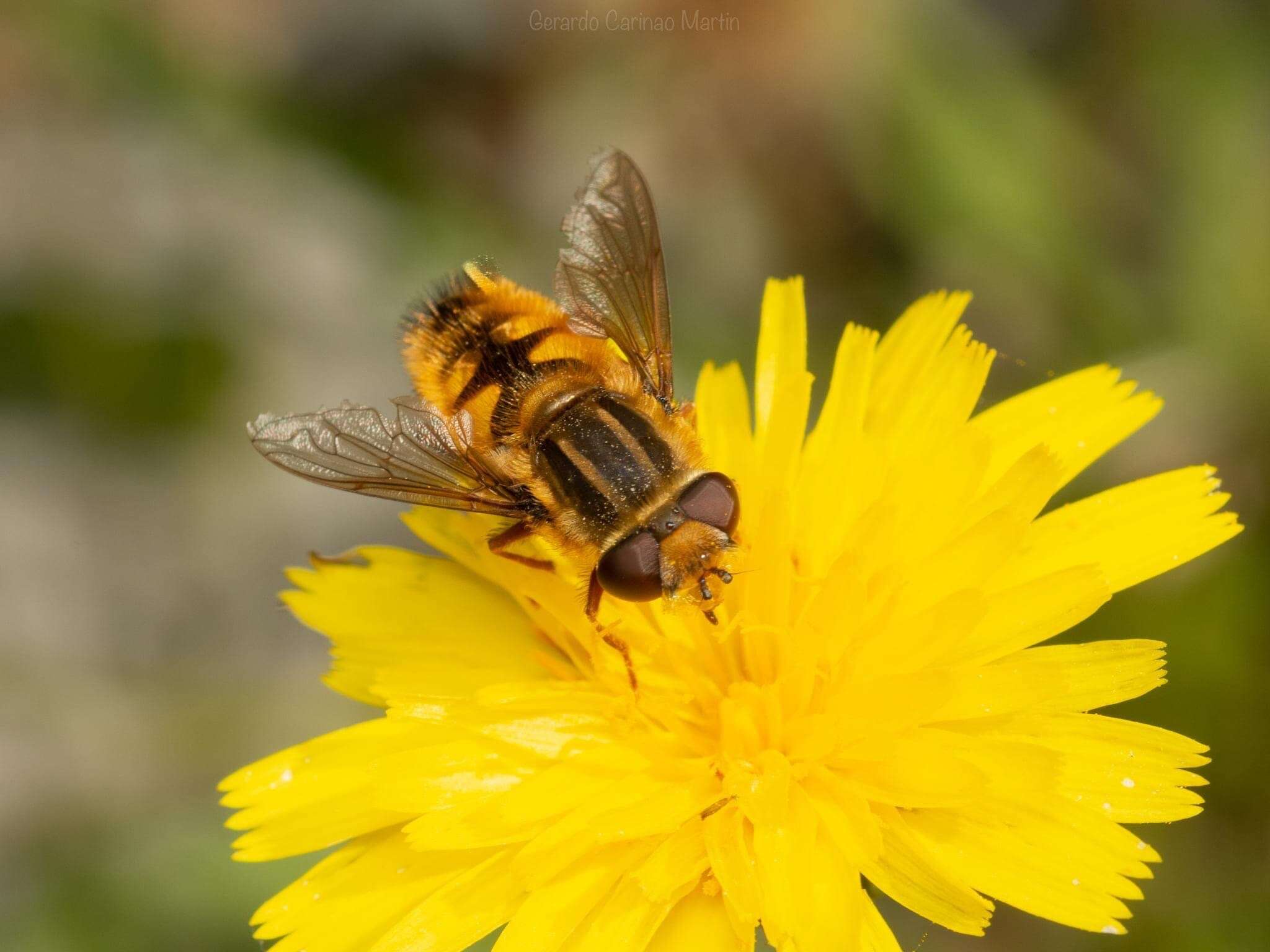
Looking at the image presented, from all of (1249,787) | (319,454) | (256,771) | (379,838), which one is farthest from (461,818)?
(1249,787)

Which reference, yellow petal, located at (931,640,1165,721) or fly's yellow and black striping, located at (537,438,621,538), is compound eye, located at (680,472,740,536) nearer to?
fly's yellow and black striping, located at (537,438,621,538)

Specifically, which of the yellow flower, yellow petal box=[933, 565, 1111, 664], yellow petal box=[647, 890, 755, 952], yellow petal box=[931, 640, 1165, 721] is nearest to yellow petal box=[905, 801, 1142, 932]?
the yellow flower

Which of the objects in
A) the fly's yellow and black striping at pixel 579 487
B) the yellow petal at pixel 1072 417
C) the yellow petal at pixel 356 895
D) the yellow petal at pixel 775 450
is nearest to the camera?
the fly's yellow and black striping at pixel 579 487

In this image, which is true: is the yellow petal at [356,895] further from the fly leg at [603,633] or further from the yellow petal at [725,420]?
the yellow petal at [725,420]

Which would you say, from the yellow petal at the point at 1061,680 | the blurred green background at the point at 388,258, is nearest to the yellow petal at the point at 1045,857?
the yellow petal at the point at 1061,680

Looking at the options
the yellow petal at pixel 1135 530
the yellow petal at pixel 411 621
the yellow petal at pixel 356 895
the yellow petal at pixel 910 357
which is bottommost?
the yellow petal at pixel 356 895

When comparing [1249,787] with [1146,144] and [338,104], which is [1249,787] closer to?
[1146,144]

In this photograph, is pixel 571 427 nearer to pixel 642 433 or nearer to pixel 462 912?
pixel 642 433

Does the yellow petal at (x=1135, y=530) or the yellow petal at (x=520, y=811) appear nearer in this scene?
the yellow petal at (x=520, y=811)
